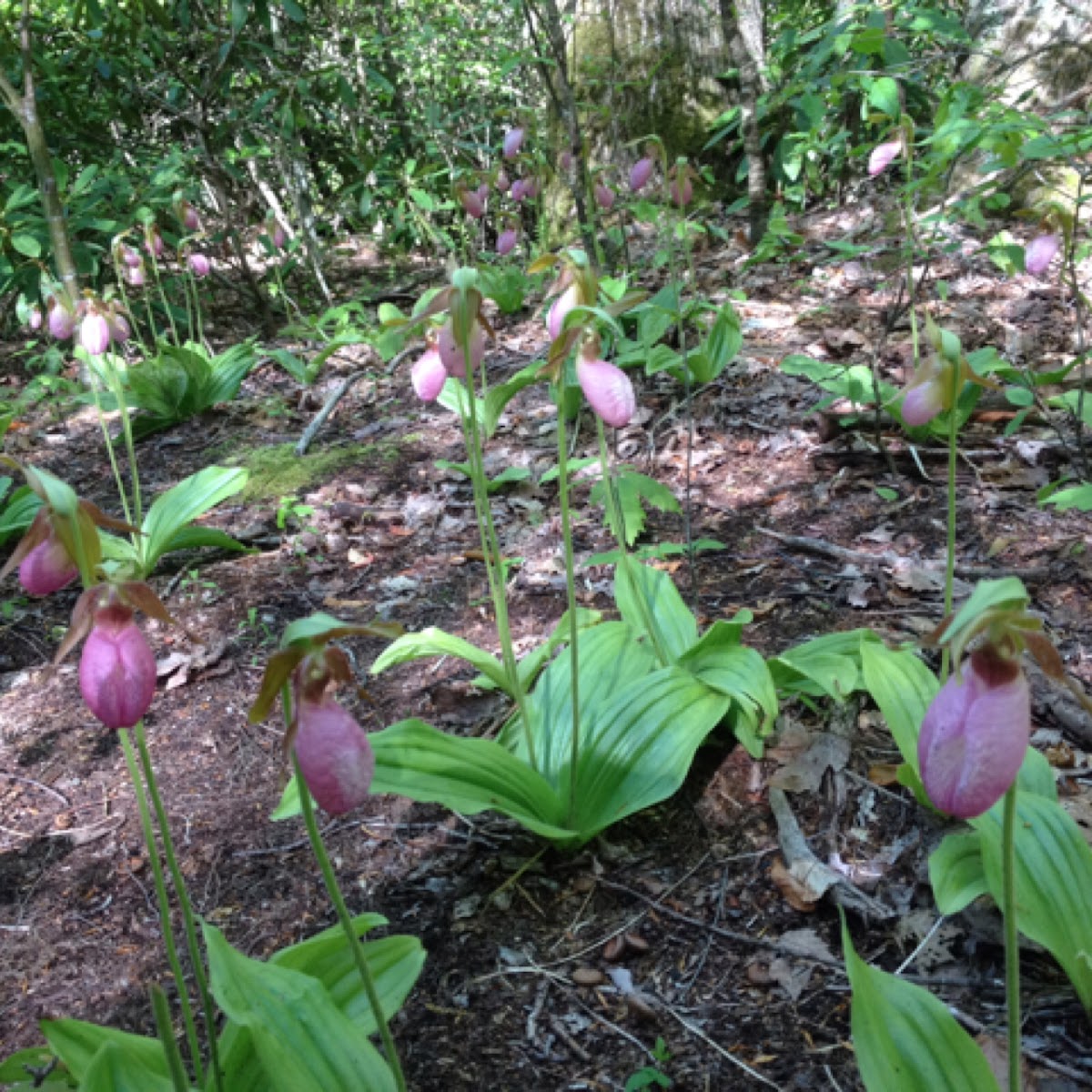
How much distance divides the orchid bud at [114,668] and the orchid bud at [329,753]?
0.24m

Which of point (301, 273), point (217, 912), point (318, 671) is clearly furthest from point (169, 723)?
point (301, 273)

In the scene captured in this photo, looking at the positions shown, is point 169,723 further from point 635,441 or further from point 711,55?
point 711,55

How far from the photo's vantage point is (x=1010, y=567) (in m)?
2.56

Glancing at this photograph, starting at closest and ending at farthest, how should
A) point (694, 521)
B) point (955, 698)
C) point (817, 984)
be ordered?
point (955, 698) → point (817, 984) → point (694, 521)

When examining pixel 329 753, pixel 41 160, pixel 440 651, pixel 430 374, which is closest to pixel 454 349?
pixel 430 374

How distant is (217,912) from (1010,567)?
228 cm

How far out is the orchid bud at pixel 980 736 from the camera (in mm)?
866

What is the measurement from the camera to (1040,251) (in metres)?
2.88

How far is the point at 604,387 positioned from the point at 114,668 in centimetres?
99

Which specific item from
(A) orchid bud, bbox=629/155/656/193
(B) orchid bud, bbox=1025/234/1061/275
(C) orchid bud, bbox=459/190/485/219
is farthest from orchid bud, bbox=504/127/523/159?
(B) orchid bud, bbox=1025/234/1061/275

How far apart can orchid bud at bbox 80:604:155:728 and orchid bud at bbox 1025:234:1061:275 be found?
294cm

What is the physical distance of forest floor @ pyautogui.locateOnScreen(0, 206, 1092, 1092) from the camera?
1.52 metres

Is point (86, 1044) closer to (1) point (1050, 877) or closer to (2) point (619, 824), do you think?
(2) point (619, 824)

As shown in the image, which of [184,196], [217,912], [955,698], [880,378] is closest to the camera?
[955,698]
